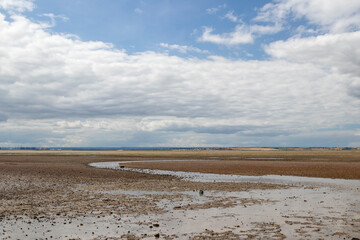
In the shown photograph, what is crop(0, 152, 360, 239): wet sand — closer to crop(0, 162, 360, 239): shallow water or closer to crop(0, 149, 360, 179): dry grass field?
crop(0, 162, 360, 239): shallow water

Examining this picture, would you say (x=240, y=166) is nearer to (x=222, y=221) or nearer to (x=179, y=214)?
(x=179, y=214)

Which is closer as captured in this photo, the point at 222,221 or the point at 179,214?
the point at 222,221

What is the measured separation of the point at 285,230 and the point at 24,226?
1185 centimetres

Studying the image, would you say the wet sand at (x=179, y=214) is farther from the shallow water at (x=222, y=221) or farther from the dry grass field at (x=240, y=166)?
the dry grass field at (x=240, y=166)

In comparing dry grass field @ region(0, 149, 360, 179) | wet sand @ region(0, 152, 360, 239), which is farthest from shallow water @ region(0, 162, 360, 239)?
dry grass field @ region(0, 149, 360, 179)

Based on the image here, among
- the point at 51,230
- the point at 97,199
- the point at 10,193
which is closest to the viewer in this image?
the point at 51,230

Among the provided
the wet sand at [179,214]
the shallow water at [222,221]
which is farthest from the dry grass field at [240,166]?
the shallow water at [222,221]

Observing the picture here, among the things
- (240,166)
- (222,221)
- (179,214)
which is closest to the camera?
(222,221)

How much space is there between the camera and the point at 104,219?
16.9m

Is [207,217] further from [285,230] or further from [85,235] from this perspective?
[85,235]

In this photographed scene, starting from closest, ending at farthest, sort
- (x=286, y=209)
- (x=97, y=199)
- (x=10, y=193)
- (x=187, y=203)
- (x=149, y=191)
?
(x=286, y=209) < (x=187, y=203) < (x=97, y=199) < (x=10, y=193) < (x=149, y=191)

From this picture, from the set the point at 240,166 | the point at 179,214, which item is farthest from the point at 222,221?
the point at 240,166

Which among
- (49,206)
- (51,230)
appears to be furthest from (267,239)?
(49,206)

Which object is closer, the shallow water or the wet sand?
the shallow water
